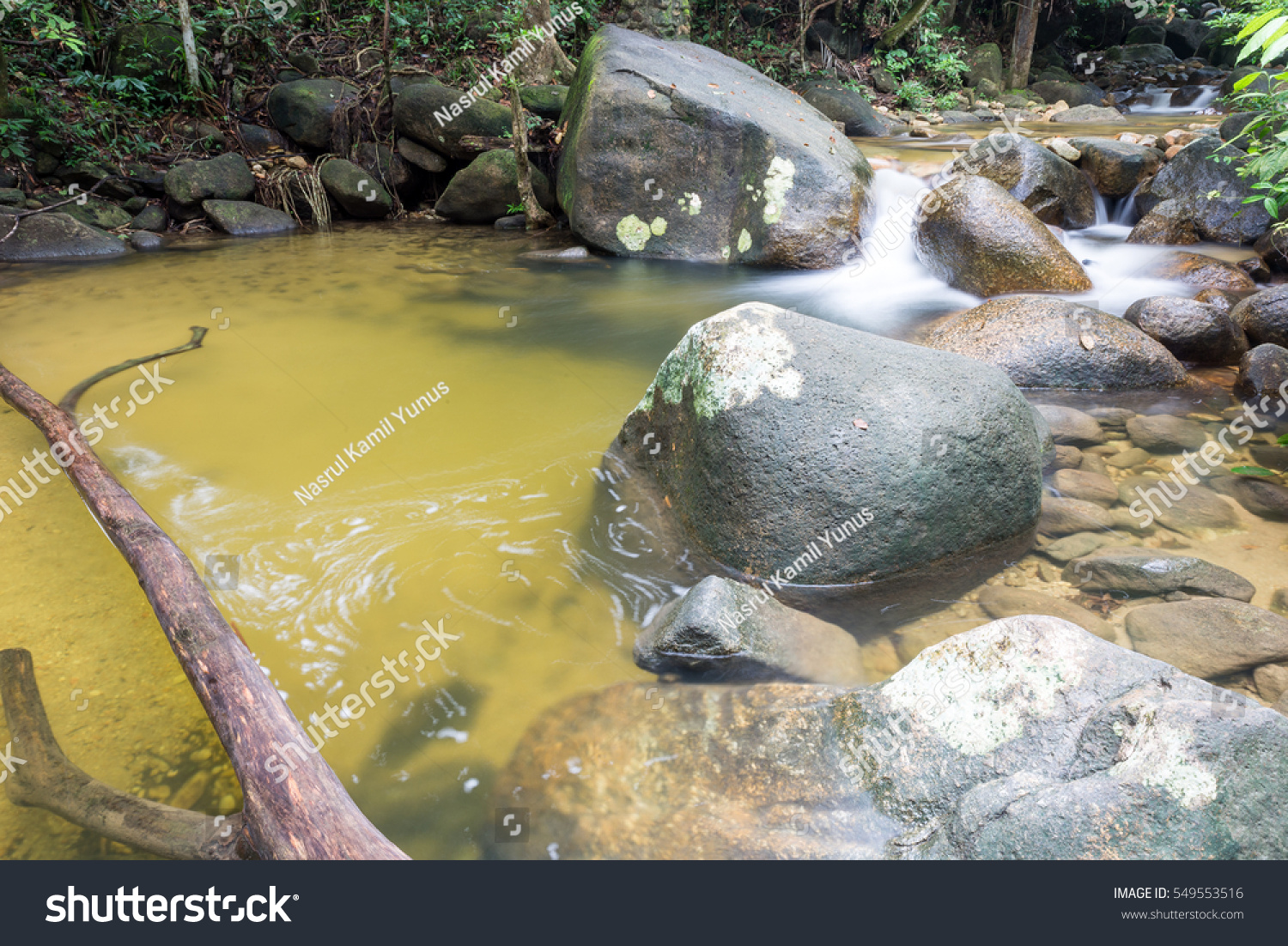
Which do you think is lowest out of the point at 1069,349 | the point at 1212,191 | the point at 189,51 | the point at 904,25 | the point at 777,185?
the point at 1069,349

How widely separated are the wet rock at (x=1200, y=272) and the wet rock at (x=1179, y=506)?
3548 mm

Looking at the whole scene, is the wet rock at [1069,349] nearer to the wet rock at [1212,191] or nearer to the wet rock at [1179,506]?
the wet rock at [1179,506]

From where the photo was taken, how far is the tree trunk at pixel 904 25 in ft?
48.2

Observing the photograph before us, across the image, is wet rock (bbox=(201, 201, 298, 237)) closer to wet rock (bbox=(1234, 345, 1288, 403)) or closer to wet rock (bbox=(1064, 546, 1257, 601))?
wet rock (bbox=(1064, 546, 1257, 601))

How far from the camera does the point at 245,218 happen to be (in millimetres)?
9219

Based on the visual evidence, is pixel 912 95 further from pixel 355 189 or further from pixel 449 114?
pixel 355 189

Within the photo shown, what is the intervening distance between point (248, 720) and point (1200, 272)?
7817mm

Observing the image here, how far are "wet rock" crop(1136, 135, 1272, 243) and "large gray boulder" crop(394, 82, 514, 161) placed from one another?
760cm

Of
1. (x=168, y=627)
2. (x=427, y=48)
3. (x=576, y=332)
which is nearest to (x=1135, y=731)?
(x=168, y=627)

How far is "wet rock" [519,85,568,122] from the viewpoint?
9922 mm

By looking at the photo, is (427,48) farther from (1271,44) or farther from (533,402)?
(1271,44)

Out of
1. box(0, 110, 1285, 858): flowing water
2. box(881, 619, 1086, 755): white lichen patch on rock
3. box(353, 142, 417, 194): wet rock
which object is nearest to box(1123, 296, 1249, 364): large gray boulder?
box(0, 110, 1285, 858): flowing water

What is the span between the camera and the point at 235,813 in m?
1.98

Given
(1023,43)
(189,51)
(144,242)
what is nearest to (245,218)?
(144,242)
